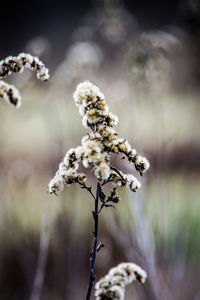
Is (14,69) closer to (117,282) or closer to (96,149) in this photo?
(96,149)

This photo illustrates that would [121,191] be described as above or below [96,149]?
above

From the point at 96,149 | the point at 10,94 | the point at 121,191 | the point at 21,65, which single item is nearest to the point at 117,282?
the point at 96,149

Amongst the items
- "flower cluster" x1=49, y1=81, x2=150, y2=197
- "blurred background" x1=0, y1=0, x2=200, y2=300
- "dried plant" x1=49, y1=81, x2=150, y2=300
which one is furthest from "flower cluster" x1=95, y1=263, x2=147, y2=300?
"blurred background" x1=0, y1=0, x2=200, y2=300

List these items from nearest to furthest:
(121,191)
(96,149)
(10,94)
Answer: (96,149) < (10,94) < (121,191)

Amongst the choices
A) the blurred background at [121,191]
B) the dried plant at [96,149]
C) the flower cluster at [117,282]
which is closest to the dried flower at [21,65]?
the dried plant at [96,149]

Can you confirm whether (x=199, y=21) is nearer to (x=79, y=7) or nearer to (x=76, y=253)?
(x=76, y=253)

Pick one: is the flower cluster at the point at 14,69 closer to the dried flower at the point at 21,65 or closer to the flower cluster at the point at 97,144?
the dried flower at the point at 21,65

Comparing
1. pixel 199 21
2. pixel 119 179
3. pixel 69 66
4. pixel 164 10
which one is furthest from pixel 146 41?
pixel 164 10
